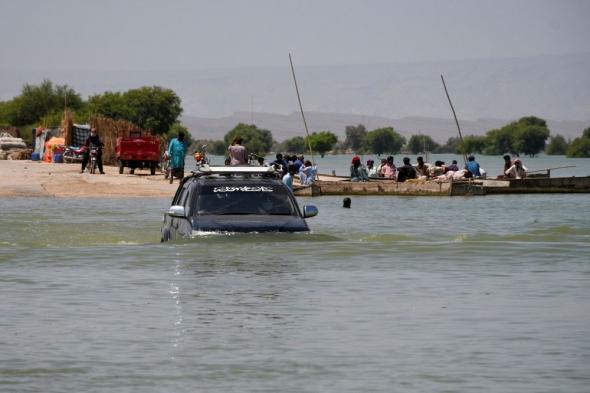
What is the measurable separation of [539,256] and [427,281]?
166 inches

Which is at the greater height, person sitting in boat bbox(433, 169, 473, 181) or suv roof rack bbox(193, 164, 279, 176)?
suv roof rack bbox(193, 164, 279, 176)

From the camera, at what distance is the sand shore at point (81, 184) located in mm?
39844

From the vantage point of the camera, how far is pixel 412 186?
1720 inches

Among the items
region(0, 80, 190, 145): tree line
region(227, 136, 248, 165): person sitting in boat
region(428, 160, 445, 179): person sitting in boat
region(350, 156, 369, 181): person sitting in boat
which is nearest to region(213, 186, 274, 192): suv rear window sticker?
region(227, 136, 248, 165): person sitting in boat

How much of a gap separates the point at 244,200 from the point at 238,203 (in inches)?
3.4

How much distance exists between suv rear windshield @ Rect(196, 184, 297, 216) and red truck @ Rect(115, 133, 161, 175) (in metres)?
31.5

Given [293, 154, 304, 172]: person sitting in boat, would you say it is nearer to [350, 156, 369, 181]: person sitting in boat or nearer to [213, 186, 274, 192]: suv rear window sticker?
[350, 156, 369, 181]: person sitting in boat

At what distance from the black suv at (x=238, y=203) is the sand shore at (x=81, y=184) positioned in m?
21.1

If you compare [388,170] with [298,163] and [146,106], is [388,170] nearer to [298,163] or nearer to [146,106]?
[298,163]

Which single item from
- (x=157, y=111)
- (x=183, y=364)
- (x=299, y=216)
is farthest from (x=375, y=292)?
(x=157, y=111)

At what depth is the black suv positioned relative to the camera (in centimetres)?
1769

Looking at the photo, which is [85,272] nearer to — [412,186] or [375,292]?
[375,292]

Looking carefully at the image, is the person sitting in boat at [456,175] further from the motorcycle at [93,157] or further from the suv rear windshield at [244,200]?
the suv rear windshield at [244,200]

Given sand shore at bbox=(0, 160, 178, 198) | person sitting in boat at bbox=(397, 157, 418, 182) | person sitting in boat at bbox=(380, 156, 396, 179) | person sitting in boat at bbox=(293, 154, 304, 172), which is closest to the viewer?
sand shore at bbox=(0, 160, 178, 198)
